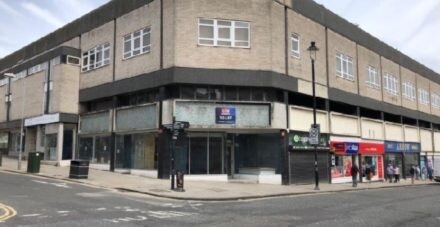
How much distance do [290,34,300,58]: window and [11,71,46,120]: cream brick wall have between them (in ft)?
70.1

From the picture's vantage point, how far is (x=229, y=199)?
67.9 feet

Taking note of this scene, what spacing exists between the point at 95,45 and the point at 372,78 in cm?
2454

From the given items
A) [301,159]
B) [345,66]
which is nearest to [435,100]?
[345,66]

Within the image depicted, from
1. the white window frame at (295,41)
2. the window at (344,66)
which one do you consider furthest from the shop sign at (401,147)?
the white window frame at (295,41)

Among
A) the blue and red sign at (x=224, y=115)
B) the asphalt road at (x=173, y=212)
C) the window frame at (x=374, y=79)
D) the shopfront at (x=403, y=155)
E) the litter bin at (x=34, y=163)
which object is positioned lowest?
the asphalt road at (x=173, y=212)

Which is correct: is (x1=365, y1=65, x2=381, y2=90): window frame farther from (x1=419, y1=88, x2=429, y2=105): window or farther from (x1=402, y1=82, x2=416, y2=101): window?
(x1=419, y1=88, x2=429, y2=105): window

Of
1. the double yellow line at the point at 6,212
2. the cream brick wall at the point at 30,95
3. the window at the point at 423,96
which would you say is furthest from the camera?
the window at the point at 423,96

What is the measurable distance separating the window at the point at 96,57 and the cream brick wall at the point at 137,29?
1894 millimetres

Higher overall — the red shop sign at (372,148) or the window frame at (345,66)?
the window frame at (345,66)

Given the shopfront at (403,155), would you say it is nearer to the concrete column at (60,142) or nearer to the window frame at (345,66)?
the window frame at (345,66)

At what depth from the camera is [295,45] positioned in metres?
33.7

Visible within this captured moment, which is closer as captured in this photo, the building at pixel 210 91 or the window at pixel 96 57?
the building at pixel 210 91

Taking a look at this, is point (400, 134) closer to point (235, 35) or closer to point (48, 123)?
point (235, 35)

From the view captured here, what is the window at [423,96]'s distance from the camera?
57781mm
